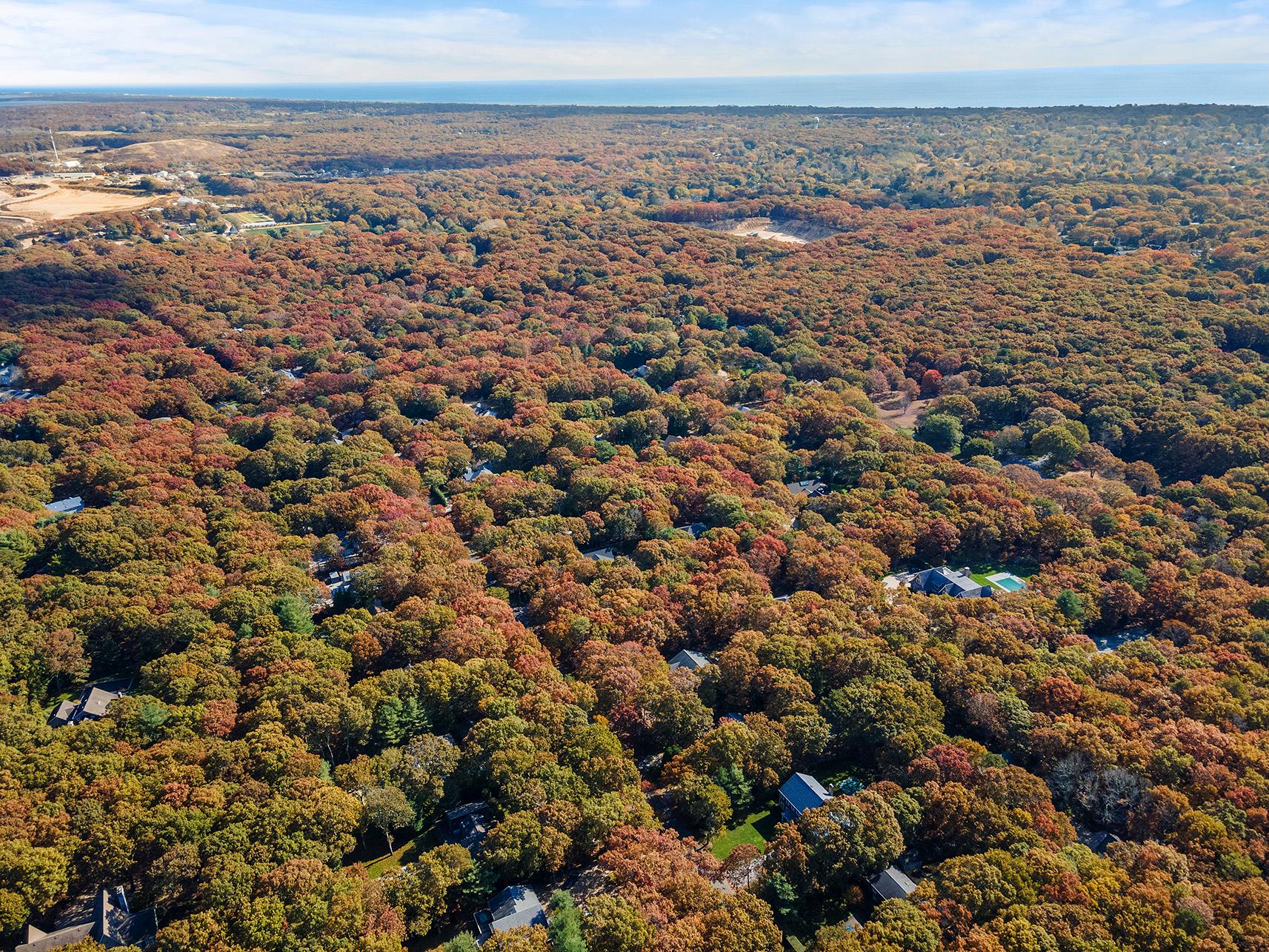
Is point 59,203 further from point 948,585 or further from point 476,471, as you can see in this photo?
point 948,585

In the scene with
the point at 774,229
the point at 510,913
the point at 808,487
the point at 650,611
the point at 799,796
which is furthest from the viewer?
the point at 774,229

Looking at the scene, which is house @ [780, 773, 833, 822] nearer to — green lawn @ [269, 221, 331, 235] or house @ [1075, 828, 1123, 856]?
house @ [1075, 828, 1123, 856]

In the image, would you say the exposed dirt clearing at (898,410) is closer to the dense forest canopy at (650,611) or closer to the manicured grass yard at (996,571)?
the dense forest canopy at (650,611)

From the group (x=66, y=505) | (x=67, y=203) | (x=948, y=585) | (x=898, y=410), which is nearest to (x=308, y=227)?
(x=67, y=203)

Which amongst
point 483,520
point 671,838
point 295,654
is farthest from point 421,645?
point 671,838

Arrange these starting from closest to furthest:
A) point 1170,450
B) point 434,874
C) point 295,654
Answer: point 434,874 → point 295,654 → point 1170,450

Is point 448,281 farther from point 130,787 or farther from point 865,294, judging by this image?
point 130,787

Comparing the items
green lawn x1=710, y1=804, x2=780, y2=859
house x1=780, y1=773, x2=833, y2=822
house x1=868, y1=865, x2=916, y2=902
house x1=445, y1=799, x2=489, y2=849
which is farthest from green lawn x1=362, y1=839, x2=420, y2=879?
house x1=868, y1=865, x2=916, y2=902
